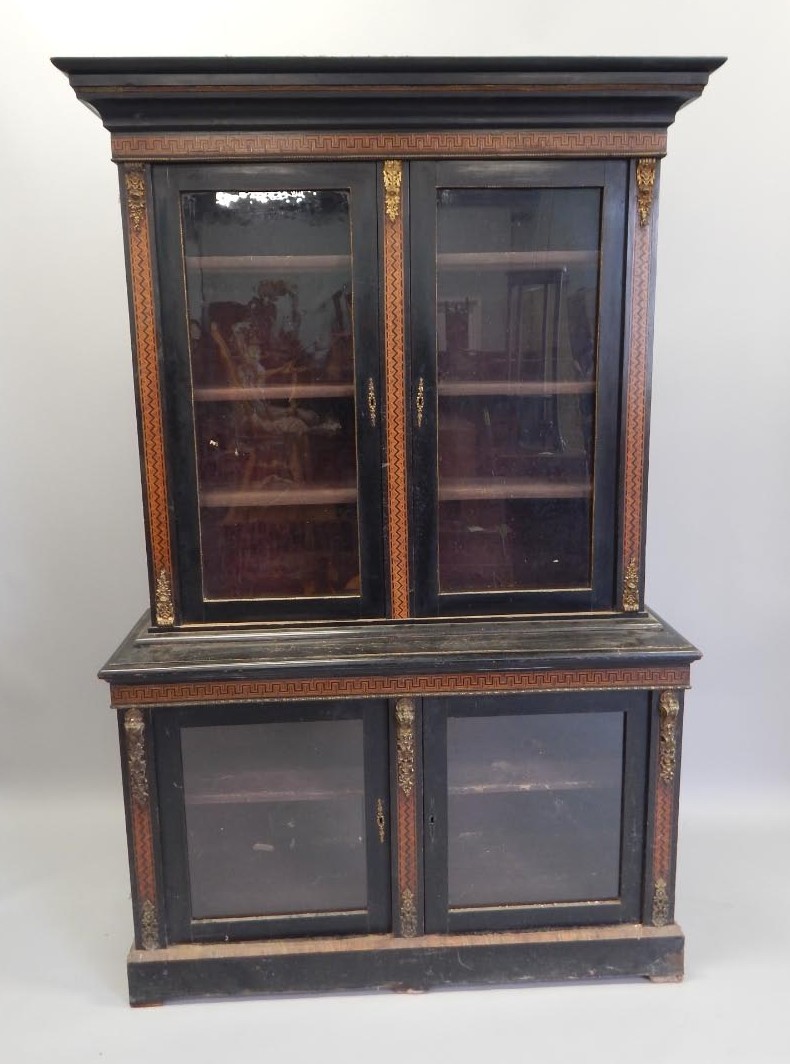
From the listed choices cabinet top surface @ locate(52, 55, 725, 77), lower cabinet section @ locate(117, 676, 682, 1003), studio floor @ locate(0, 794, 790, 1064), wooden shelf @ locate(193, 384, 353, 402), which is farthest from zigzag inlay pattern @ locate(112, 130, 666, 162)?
studio floor @ locate(0, 794, 790, 1064)

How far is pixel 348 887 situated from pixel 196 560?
34.8 inches

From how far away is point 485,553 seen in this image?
7.09 feet

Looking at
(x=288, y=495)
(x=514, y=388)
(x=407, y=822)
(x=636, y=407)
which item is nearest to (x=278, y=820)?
(x=407, y=822)

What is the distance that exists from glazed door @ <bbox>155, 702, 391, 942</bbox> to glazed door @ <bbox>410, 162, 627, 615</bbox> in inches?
16.1

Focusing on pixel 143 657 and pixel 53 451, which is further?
pixel 53 451

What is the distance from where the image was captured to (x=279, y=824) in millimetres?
2148

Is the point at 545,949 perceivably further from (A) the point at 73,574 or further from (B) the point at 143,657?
(A) the point at 73,574

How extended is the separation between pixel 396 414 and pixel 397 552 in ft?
1.08

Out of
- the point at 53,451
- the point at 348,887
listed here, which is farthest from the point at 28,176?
the point at 348,887

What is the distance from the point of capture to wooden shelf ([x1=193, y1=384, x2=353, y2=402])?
2.06 m

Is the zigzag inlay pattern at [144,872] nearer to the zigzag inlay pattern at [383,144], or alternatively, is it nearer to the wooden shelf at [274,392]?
the wooden shelf at [274,392]

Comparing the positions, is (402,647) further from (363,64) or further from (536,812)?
(363,64)

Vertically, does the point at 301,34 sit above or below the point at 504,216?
above

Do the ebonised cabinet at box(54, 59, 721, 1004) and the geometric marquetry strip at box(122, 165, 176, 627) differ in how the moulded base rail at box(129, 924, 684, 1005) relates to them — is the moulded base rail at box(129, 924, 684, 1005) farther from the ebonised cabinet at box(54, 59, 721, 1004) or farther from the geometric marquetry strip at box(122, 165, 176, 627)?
the geometric marquetry strip at box(122, 165, 176, 627)
